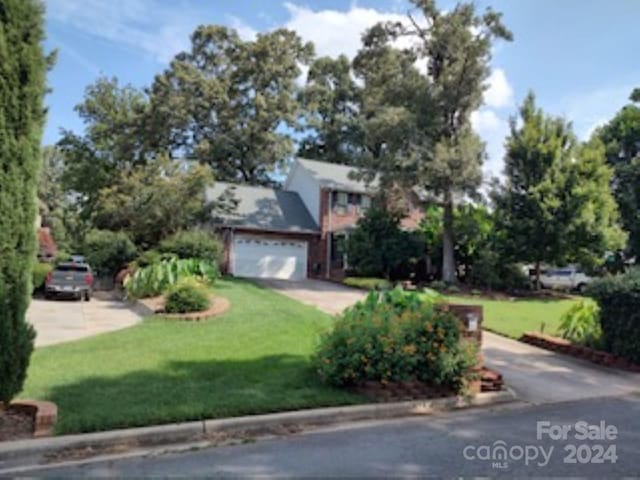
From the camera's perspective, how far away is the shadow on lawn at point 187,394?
18.1 ft

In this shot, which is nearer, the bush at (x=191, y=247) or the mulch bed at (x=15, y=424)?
the mulch bed at (x=15, y=424)

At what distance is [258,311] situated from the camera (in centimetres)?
1313

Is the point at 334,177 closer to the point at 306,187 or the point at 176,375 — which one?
the point at 306,187

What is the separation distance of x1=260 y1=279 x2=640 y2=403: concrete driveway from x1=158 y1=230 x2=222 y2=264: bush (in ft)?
35.6

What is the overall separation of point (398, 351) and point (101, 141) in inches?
1397

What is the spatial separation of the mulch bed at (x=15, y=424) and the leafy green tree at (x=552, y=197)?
19937mm

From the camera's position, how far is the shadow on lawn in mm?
5527

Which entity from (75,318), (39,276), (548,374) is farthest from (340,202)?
(548,374)

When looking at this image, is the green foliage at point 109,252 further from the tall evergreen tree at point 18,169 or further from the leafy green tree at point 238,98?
the tall evergreen tree at point 18,169

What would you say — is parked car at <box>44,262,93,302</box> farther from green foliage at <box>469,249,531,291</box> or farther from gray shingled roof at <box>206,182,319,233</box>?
green foliage at <box>469,249,531,291</box>

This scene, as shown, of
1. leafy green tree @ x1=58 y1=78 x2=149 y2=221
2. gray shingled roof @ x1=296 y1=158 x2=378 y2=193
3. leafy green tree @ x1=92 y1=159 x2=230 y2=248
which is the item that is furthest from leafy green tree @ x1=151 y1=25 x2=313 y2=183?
leafy green tree @ x1=92 y1=159 x2=230 y2=248

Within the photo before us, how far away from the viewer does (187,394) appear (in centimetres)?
633

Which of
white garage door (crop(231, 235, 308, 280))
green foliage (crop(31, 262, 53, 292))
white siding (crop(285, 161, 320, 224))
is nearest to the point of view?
green foliage (crop(31, 262, 53, 292))

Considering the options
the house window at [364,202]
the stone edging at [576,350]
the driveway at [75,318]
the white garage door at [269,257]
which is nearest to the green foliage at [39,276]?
the driveway at [75,318]
